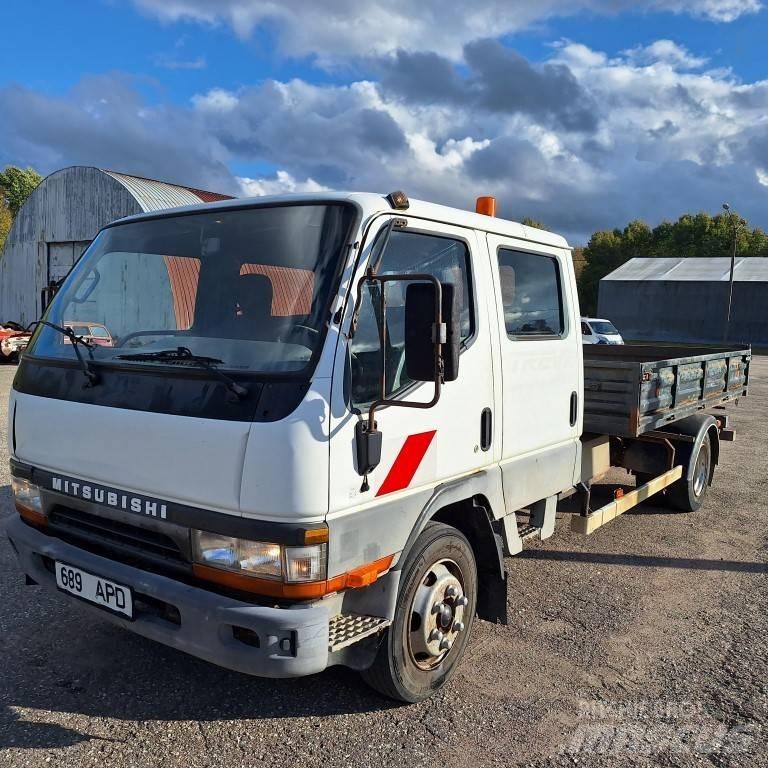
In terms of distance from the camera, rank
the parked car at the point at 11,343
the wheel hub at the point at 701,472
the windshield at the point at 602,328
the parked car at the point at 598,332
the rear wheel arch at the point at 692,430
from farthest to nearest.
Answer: the windshield at the point at 602,328
the parked car at the point at 598,332
the parked car at the point at 11,343
the wheel hub at the point at 701,472
the rear wheel arch at the point at 692,430

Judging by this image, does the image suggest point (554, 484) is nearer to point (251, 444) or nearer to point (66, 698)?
point (251, 444)

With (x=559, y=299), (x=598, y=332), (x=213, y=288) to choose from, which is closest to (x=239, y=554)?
(x=213, y=288)

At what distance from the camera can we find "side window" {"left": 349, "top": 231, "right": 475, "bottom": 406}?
2.73 m

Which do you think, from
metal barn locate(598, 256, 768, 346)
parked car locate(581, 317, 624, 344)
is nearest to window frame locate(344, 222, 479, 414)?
parked car locate(581, 317, 624, 344)

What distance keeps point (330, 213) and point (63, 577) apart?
6.44 ft

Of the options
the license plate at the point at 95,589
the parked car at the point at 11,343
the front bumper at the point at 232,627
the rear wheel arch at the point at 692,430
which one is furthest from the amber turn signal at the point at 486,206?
the parked car at the point at 11,343

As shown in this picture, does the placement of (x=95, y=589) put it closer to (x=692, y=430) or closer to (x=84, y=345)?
(x=84, y=345)

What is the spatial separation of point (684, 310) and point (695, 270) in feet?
10.3

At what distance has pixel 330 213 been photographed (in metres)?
2.84

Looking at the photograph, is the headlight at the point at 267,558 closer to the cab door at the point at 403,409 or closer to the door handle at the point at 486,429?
the cab door at the point at 403,409

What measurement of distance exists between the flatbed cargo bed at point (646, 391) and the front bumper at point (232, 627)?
3.27 metres

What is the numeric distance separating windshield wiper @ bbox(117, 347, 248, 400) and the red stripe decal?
71 centimetres

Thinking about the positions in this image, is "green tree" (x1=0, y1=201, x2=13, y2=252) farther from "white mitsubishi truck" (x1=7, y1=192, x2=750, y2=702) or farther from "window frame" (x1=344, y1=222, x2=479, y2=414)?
"window frame" (x1=344, y1=222, x2=479, y2=414)

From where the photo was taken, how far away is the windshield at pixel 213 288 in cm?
273
